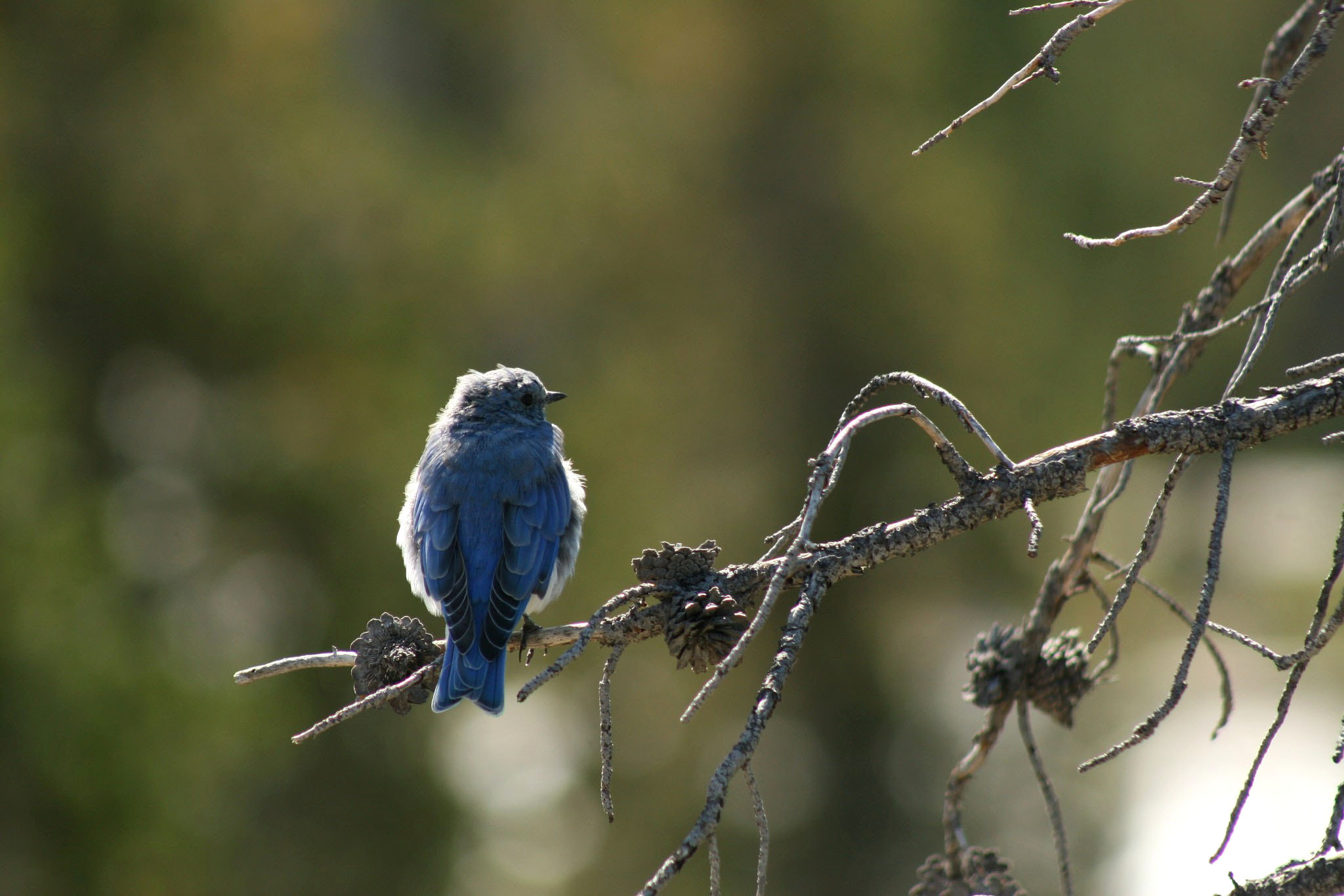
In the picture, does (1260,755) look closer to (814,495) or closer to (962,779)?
(814,495)

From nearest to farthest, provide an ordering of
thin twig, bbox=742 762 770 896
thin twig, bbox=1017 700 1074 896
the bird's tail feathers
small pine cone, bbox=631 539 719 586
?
thin twig, bbox=742 762 770 896 < small pine cone, bbox=631 539 719 586 < thin twig, bbox=1017 700 1074 896 < the bird's tail feathers

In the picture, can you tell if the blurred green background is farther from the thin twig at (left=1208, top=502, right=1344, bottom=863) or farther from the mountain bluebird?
the thin twig at (left=1208, top=502, right=1344, bottom=863)

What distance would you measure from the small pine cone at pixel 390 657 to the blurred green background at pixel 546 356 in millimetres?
4506

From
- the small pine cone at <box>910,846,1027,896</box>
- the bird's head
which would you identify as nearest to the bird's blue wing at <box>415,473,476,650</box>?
the bird's head

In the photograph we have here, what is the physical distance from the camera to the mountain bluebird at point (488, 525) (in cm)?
319

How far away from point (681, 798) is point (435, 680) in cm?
588

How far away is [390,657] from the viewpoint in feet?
6.40

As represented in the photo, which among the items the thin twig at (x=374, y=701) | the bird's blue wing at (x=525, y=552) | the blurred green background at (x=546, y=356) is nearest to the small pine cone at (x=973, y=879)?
the thin twig at (x=374, y=701)

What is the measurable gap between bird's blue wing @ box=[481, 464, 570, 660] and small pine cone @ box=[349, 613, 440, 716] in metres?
1.17

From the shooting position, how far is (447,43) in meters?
9.64

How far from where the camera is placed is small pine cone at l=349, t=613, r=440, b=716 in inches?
76.2

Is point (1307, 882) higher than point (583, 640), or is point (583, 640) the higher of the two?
point (583, 640)

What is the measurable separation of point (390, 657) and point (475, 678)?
1159mm

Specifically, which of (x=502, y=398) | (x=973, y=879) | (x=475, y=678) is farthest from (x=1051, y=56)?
(x=502, y=398)
